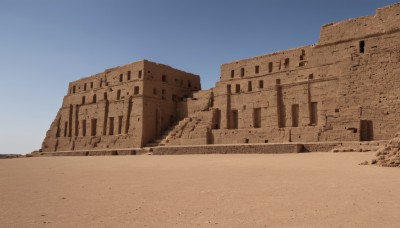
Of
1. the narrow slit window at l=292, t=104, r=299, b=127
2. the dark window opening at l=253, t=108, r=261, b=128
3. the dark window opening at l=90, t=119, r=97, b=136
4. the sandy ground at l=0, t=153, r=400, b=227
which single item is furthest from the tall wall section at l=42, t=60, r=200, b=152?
the sandy ground at l=0, t=153, r=400, b=227

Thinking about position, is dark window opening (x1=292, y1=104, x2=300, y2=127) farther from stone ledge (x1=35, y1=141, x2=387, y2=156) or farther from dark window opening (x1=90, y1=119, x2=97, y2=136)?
dark window opening (x1=90, y1=119, x2=97, y2=136)

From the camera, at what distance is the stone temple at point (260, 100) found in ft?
68.1

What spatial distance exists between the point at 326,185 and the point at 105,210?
16.1 feet

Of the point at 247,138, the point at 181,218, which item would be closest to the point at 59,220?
the point at 181,218

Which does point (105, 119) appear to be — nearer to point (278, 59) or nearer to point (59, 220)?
point (278, 59)

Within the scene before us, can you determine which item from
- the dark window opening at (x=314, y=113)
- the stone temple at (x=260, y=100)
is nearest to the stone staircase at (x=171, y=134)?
the stone temple at (x=260, y=100)

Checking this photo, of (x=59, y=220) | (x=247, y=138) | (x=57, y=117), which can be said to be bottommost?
(x=59, y=220)

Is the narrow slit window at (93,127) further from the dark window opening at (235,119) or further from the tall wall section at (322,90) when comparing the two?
the dark window opening at (235,119)

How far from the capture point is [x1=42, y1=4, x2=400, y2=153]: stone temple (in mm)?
20750

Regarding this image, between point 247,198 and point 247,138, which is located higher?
point 247,138

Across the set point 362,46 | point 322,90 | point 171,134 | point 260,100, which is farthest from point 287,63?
point 171,134

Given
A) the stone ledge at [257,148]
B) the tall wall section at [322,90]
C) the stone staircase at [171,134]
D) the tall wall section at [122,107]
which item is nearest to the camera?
the stone ledge at [257,148]

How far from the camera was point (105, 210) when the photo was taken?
576 centimetres

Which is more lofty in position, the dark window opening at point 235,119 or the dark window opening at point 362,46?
the dark window opening at point 362,46
